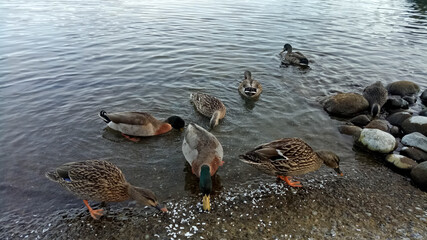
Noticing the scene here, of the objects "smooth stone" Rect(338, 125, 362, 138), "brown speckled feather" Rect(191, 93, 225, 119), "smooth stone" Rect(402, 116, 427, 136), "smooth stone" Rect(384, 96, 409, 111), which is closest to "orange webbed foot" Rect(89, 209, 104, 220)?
"brown speckled feather" Rect(191, 93, 225, 119)

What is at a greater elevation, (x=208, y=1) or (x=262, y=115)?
(x=208, y=1)

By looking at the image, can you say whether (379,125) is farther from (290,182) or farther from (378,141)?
(290,182)

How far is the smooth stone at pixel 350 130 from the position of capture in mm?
6779

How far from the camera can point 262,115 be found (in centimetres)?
784

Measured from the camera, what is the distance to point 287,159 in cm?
495

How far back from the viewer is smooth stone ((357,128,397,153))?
6055mm

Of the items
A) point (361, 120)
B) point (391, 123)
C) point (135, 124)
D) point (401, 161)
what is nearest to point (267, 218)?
point (401, 161)

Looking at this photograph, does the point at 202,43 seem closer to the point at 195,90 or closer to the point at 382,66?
the point at 195,90

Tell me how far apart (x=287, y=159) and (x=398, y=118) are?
436cm

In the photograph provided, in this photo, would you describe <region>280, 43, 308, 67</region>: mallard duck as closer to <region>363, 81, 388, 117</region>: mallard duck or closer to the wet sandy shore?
<region>363, 81, 388, 117</region>: mallard duck

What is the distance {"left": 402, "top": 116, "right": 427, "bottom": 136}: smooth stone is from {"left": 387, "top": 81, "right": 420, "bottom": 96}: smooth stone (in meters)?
2.72

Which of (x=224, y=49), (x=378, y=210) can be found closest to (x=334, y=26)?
(x=224, y=49)

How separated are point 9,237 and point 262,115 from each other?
5791 mm

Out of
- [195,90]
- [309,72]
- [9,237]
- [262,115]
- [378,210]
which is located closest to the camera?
[9,237]
